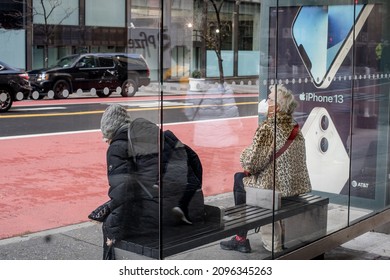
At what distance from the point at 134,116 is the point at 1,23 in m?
1.00

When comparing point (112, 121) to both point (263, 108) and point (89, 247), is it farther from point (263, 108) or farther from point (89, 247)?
point (263, 108)

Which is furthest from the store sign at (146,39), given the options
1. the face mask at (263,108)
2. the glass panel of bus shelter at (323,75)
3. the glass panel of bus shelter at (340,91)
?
the glass panel of bus shelter at (340,91)

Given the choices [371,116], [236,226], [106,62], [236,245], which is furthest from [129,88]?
[371,116]

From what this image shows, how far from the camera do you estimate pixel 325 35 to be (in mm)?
6539

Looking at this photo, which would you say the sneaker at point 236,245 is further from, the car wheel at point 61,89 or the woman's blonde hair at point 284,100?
the car wheel at point 61,89

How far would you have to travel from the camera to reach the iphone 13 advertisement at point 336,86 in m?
6.25

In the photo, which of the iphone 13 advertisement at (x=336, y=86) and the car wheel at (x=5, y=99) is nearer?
the car wheel at (x=5, y=99)

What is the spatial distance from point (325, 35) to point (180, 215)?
3.01 meters

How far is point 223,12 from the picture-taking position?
588 centimetres

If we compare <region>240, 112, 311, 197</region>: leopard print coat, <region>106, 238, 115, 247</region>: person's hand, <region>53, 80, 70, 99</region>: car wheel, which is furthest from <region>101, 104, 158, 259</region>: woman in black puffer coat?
<region>240, 112, 311, 197</region>: leopard print coat

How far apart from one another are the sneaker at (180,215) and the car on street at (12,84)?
4.05 feet

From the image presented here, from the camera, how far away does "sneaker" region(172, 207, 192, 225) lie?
4262 millimetres

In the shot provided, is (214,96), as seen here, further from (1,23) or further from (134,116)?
(1,23)

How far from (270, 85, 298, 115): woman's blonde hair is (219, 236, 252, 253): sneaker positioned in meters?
1.10
